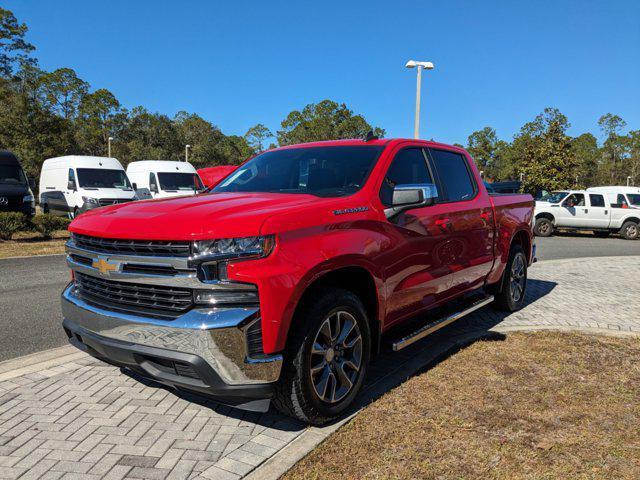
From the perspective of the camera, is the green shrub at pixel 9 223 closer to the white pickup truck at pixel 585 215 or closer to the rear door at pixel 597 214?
the white pickup truck at pixel 585 215

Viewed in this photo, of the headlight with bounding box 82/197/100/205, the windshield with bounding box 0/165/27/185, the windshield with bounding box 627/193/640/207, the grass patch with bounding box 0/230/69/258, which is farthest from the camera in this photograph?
the windshield with bounding box 627/193/640/207

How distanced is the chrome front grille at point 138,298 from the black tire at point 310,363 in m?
0.67

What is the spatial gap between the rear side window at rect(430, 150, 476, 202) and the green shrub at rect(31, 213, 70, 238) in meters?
12.5

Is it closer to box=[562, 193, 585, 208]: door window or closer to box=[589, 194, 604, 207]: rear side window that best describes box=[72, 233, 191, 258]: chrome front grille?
box=[562, 193, 585, 208]: door window

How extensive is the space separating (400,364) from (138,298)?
2.45 metres

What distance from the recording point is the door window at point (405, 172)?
3.84 meters

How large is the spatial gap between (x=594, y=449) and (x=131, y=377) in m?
3.38

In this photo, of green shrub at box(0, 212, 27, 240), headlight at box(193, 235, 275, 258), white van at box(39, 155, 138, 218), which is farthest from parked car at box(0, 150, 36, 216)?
headlight at box(193, 235, 275, 258)

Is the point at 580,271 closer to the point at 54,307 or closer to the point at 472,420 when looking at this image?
the point at 472,420

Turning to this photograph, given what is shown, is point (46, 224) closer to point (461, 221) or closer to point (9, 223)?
point (9, 223)

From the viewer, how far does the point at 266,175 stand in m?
4.34

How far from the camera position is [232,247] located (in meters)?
2.73

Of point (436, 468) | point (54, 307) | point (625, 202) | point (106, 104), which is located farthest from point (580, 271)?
point (106, 104)

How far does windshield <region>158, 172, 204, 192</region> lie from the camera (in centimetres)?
1980
